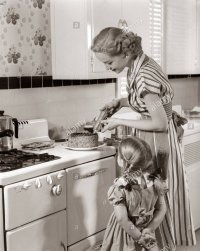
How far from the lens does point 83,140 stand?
9.88 feet

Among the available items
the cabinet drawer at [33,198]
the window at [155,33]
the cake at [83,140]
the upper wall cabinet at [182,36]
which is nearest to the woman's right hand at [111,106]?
the cake at [83,140]

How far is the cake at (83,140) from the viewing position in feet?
9.89

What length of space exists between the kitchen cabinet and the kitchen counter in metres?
0.92

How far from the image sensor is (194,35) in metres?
4.70

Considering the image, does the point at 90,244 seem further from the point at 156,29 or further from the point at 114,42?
the point at 156,29

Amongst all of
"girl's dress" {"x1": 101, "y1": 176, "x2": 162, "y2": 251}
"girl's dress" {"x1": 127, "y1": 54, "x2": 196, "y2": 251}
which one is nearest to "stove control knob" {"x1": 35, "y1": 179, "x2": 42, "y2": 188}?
"girl's dress" {"x1": 101, "y1": 176, "x2": 162, "y2": 251}

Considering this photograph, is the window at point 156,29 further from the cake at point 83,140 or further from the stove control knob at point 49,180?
the stove control knob at point 49,180

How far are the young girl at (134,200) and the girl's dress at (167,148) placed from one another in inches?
8.2

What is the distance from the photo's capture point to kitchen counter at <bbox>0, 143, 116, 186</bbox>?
2368mm

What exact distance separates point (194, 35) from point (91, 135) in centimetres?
218

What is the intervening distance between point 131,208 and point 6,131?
0.94 m

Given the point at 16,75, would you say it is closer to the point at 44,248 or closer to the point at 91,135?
the point at 91,135

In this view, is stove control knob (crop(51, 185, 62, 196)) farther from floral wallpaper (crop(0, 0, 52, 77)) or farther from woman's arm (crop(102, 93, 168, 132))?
floral wallpaper (crop(0, 0, 52, 77))

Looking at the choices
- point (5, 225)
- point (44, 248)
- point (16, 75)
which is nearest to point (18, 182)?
point (5, 225)
